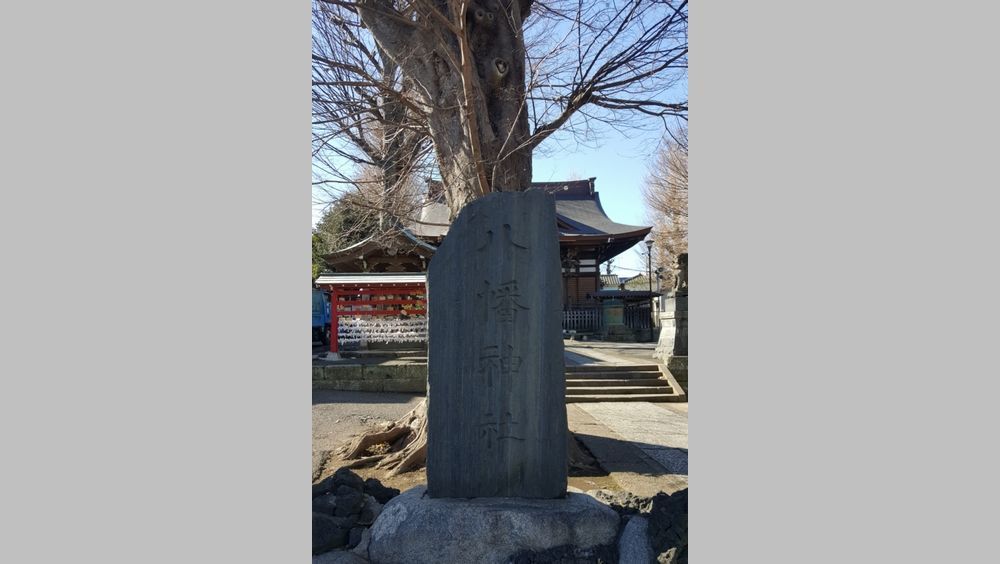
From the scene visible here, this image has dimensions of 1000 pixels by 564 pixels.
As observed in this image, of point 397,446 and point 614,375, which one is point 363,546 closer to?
point 397,446

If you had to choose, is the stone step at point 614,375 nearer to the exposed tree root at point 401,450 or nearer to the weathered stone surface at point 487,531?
the exposed tree root at point 401,450

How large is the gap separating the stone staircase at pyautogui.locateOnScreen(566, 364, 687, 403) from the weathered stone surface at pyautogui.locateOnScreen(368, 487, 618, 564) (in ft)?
19.6

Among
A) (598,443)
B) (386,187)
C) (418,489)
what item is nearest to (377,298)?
(386,187)

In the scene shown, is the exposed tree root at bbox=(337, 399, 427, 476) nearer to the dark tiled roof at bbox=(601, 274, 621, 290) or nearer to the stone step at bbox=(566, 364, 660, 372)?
the stone step at bbox=(566, 364, 660, 372)

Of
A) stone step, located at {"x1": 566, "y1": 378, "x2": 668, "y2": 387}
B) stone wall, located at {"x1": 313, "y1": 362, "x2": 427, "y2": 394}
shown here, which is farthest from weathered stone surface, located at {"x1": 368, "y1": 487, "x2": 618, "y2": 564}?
stone step, located at {"x1": 566, "y1": 378, "x2": 668, "y2": 387}

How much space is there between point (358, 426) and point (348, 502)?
338 centimetres

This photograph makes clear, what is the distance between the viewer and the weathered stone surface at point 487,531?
112 inches

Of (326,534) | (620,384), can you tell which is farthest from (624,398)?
(326,534)

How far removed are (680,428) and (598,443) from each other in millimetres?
1676

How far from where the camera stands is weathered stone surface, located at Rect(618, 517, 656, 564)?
9.25ft

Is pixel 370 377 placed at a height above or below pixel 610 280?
below

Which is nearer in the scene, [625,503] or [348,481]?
[625,503]

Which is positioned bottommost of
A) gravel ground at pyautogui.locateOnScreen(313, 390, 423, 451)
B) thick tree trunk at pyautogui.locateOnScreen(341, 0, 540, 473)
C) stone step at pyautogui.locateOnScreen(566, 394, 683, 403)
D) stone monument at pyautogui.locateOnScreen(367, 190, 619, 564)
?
stone step at pyautogui.locateOnScreen(566, 394, 683, 403)

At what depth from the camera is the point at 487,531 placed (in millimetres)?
2871
